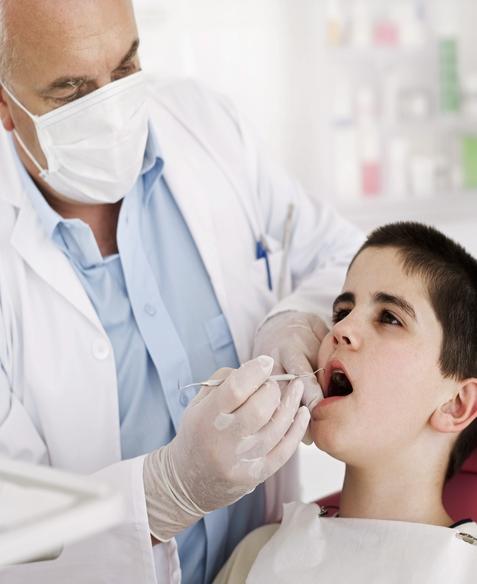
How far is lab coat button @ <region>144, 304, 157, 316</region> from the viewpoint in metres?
1.68

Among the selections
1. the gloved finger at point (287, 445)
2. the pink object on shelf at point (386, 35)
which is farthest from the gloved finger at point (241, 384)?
the pink object on shelf at point (386, 35)

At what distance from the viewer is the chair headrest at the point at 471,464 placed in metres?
1.67

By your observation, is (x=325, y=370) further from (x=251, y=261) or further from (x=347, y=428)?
(x=251, y=261)

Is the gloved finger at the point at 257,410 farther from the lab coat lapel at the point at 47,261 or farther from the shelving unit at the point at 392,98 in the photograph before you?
the shelving unit at the point at 392,98

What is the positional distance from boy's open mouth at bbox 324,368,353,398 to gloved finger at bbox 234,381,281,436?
0.24m

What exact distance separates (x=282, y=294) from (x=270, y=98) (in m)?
3.12

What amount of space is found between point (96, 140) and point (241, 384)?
A: 592 mm

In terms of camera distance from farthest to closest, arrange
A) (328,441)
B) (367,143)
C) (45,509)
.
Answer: (367,143), (328,441), (45,509)

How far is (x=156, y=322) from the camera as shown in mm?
1681

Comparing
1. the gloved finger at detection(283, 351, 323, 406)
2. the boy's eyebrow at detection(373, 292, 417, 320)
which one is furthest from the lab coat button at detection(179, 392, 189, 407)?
the boy's eyebrow at detection(373, 292, 417, 320)

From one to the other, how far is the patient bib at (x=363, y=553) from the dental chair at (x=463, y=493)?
0.46 ft

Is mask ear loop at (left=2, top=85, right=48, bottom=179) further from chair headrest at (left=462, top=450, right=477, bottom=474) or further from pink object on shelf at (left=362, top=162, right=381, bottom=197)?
pink object on shelf at (left=362, top=162, right=381, bottom=197)

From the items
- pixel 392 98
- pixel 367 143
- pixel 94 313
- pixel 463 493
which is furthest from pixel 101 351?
pixel 392 98

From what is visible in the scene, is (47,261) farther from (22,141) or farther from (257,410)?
(257,410)
